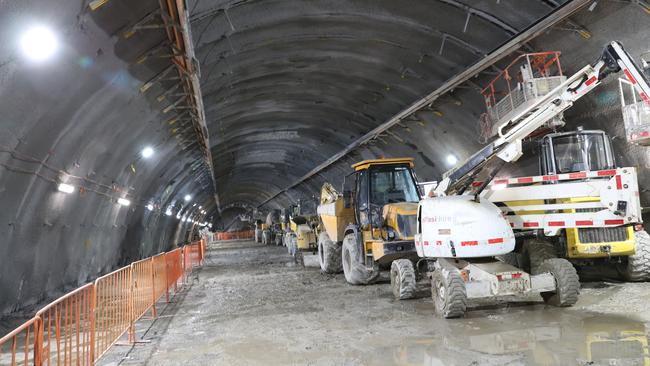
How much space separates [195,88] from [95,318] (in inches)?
194

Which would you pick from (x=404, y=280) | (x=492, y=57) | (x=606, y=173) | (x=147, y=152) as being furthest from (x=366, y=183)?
(x=147, y=152)

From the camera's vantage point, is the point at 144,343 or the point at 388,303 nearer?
the point at 144,343

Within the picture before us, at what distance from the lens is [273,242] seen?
1331 inches

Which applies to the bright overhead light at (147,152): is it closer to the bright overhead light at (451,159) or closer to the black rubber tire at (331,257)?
the black rubber tire at (331,257)

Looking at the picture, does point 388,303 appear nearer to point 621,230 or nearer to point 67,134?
point 621,230

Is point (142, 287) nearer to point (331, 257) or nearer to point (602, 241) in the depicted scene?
point (331, 257)

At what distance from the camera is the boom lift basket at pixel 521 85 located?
9250 mm

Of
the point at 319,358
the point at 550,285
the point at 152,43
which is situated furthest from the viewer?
the point at 152,43

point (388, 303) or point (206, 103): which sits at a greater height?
point (206, 103)

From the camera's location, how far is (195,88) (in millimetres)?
9609

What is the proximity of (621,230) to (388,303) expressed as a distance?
4.24 metres

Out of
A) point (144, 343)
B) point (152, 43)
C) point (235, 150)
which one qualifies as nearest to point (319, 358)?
point (144, 343)

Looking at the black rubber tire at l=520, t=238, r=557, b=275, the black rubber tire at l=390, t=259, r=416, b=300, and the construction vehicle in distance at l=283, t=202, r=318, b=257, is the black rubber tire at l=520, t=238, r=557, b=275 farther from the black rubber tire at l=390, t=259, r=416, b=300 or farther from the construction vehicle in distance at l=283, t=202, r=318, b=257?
the construction vehicle in distance at l=283, t=202, r=318, b=257

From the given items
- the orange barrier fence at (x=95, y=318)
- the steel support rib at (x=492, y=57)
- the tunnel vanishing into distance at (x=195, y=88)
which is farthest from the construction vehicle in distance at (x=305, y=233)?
the orange barrier fence at (x=95, y=318)
